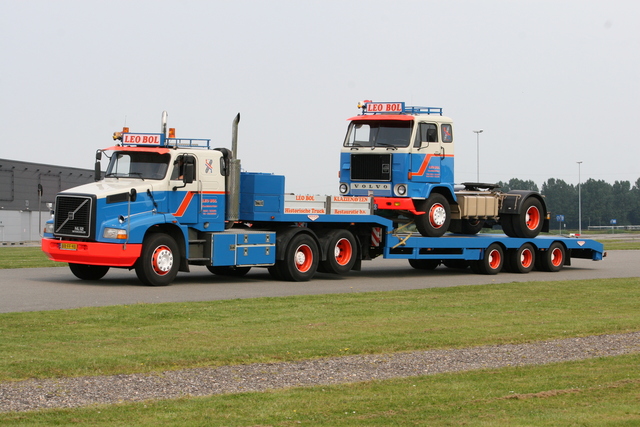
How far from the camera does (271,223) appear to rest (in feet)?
76.6

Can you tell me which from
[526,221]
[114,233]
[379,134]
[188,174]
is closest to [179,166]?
[188,174]

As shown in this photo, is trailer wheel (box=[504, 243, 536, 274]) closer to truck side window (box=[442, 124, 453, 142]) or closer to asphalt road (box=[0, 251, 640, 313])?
A: asphalt road (box=[0, 251, 640, 313])

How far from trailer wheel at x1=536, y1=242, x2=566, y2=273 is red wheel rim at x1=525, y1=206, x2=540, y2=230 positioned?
1.04 meters

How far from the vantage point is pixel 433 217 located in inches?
1001

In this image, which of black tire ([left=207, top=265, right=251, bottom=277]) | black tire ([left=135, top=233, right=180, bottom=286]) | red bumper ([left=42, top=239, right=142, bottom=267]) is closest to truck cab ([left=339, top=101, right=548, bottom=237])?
black tire ([left=207, top=265, right=251, bottom=277])

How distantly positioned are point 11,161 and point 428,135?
Result: 48.5m

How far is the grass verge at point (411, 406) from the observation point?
7934 millimetres

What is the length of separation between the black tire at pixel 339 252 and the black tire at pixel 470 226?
461 centimetres

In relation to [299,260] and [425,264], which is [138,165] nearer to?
[299,260]

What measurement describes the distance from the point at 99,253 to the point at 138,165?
2545mm

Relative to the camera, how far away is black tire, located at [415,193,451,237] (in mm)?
25219

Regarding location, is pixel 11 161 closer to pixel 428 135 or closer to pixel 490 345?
pixel 428 135

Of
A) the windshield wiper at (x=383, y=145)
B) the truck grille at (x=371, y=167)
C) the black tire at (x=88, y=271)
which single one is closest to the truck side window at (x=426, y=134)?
the windshield wiper at (x=383, y=145)

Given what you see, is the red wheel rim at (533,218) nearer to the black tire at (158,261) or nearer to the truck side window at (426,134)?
→ the truck side window at (426,134)
